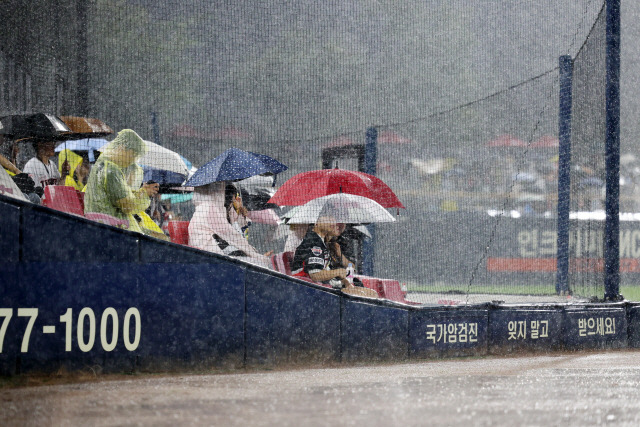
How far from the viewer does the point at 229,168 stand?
25.7 ft

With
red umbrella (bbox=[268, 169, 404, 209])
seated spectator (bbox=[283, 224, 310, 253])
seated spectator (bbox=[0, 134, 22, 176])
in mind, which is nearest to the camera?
seated spectator (bbox=[0, 134, 22, 176])

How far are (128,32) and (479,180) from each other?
508cm

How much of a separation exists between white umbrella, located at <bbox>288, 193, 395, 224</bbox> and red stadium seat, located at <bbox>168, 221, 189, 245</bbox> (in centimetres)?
104

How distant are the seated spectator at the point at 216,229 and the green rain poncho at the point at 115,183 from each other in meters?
0.69

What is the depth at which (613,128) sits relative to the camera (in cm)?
842

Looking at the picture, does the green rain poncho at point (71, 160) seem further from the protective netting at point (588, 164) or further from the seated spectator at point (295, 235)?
the protective netting at point (588, 164)

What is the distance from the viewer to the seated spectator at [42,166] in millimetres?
8422

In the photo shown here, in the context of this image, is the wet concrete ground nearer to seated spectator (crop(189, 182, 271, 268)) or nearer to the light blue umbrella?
seated spectator (crop(189, 182, 271, 268))

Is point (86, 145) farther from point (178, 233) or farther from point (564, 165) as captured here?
point (564, 165)

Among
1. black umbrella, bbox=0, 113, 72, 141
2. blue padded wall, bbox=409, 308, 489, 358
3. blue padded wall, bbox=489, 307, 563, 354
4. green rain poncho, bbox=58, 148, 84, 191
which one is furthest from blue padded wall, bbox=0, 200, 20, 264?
blue padded wall, bbox=489, 307, 563, 354

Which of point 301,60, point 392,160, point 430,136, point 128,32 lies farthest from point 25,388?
point 392,160

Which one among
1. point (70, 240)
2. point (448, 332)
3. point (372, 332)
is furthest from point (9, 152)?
point (448, 332)

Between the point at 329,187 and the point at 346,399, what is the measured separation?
14.2 ft

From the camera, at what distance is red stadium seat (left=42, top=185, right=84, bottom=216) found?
6844 mm
